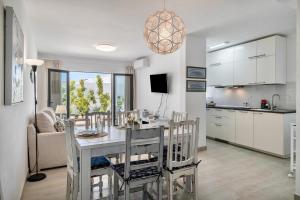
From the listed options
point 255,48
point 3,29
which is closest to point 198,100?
point 255,48

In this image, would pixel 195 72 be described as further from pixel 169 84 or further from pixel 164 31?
pixel 164 31

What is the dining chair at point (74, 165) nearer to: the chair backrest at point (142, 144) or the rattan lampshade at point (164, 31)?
the chair backrest at point (142, 144)

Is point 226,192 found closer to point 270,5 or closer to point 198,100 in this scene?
point 198,100

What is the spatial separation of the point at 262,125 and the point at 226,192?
2.25 metres

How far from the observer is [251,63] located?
4684 mm

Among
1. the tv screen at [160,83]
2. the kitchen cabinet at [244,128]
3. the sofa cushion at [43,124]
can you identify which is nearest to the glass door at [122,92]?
the tv screen at [160,83]

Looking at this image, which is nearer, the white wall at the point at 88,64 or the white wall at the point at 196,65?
the white wall at the point at 196,65

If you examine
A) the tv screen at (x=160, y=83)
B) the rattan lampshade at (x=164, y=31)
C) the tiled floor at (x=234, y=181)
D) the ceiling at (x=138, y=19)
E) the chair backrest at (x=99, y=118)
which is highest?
the ceiling at (x=138, y=19)

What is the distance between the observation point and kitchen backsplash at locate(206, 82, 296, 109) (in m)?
4.39

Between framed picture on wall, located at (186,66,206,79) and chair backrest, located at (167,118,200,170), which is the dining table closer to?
chair backrest, located at (167,118,200,170)

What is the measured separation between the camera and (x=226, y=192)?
2.60 meters

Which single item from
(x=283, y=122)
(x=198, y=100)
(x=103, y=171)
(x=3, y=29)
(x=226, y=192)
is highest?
(x=3, y=29)

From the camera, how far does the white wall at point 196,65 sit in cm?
433

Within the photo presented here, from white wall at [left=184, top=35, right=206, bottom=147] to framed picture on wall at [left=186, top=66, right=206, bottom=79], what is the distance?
9 cm
